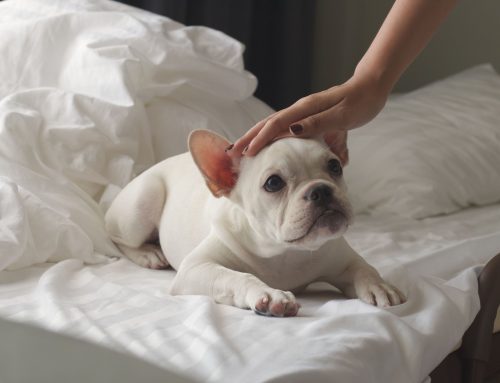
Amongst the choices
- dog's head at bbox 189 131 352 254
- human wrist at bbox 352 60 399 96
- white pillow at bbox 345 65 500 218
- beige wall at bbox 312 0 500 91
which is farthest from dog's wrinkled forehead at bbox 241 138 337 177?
beige wall at bbox 312 0 500 91

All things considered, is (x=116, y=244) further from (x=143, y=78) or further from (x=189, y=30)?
(x=189, y=30)

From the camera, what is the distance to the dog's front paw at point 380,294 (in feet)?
4.25

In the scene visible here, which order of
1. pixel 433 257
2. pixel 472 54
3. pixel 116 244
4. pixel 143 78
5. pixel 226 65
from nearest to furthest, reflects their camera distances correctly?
1. pixel 433 257
2. pixel 116 244
3. pixel 143 78
4. pixel 226 65
5. pixel 472 54

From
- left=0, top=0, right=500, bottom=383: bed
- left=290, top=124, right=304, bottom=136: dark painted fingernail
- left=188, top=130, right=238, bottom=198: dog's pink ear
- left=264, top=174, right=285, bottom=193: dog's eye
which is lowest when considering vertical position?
left=0, top=0, right=500, bottom=383: bed

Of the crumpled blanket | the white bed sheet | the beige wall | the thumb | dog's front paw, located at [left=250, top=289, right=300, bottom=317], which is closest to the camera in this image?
the white bed sheet

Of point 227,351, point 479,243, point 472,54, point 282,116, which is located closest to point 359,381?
point 227,351

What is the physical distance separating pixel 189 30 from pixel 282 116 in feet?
3.22

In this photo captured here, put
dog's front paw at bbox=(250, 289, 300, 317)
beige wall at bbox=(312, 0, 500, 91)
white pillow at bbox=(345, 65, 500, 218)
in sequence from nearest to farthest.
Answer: dog's front paw at bbox=(250, 289, 300, 317), white pillow at bbox=(345, 65, 500, 218), beige wall at bbox=(312, 0, 500, 91)

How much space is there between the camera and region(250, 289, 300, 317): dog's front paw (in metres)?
1.22

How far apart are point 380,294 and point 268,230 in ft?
0.66

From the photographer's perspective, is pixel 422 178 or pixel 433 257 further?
pixel 422 178

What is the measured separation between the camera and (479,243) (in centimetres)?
176

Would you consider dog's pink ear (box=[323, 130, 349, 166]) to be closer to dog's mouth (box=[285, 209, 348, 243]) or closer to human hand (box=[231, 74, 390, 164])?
human hand (box=[231, 74, 390, 164])

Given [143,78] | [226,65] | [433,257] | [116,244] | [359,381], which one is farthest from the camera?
[226,65]
